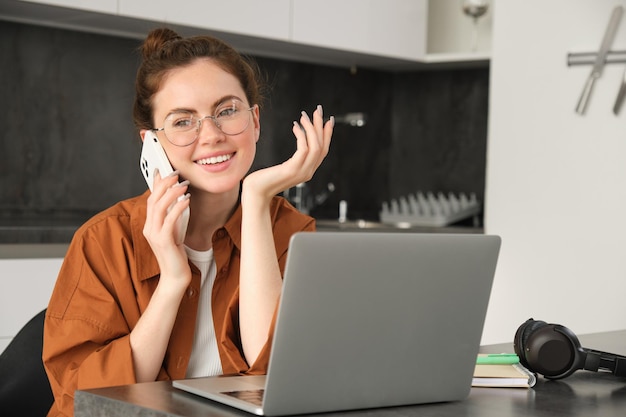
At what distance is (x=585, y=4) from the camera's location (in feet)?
11.5

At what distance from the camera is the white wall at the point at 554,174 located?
3459 mm

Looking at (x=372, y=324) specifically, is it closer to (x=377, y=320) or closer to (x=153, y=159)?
(x=377, y=320)

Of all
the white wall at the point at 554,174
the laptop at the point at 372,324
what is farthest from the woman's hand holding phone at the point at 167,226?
the white wall at the point at 554,174

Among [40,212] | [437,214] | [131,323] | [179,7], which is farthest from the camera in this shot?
[437,214]

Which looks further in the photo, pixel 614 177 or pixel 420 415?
pixel 614 177

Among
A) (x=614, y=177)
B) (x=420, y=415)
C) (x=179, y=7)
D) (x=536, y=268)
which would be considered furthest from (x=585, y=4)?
(x=420, y=415)

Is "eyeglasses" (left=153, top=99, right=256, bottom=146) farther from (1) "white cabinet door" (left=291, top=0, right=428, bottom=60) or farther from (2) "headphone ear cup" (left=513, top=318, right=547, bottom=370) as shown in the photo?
(1) "white cabinet door" (left=291, top=0, right=428, bottom=60)

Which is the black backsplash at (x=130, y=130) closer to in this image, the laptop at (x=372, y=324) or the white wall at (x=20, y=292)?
the white wall at (x=20, y=292)

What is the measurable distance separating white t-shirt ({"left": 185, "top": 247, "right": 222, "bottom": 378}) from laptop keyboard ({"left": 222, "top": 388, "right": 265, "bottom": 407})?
18.5 inches

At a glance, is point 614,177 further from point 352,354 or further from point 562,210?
point 352,354

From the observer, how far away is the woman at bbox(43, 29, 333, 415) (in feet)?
4.86

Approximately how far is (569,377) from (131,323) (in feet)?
2.28

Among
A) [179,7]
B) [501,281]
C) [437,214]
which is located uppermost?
[179,7]

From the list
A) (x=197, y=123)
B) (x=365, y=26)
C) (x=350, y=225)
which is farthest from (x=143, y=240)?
(x=365, y=26)
